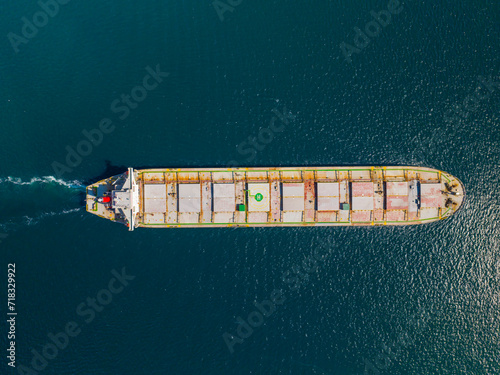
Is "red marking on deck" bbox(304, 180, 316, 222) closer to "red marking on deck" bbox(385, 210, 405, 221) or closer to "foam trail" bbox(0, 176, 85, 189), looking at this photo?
"red marking on deck" bbox(385, 210, 405, 221)

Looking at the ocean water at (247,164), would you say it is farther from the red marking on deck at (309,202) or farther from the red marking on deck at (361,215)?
the red marking on deck at (309,202)

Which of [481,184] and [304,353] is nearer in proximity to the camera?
[304,353]

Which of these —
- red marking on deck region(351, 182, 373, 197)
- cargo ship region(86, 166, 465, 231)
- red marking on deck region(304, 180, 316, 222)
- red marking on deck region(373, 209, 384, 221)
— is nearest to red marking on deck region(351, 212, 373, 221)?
cargo ship region(86, 166, 465, 231)

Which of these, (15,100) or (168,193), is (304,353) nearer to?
(168,193)

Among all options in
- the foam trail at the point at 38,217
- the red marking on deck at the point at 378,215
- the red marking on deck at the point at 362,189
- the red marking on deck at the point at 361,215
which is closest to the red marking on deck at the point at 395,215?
the red marking on deck at the point at 378,215

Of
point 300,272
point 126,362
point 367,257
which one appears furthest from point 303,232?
point 126,362

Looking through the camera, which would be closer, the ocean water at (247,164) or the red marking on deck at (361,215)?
the ocean water at (247,164)
